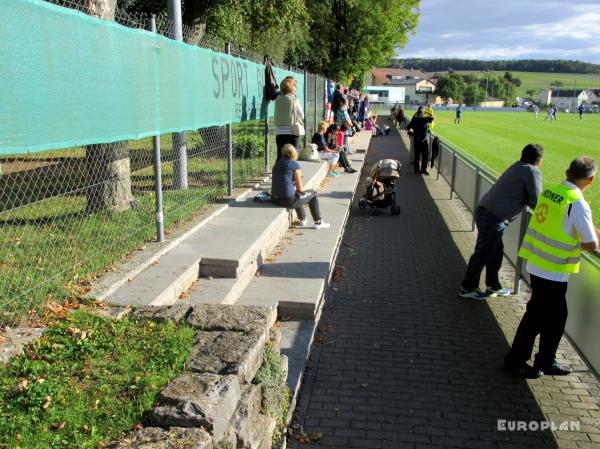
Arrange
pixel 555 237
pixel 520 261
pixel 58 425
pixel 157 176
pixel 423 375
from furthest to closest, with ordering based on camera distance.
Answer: pixel 520 261
pixel 157 176
pixel 423 375
pixel 555 237
pixel 58 425

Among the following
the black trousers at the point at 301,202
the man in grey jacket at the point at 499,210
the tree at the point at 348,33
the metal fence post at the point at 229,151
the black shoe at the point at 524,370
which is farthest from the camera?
the tree at the point at 348,33

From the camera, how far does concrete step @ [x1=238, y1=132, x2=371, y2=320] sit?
581 cm

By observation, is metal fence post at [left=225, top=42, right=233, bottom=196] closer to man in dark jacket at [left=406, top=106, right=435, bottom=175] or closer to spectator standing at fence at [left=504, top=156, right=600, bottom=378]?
spectator standing at fence at [left=504, top=156, right=600, bottom=378]

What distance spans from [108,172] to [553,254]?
5.33 m

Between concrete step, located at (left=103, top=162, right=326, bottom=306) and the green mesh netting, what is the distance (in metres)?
1.36

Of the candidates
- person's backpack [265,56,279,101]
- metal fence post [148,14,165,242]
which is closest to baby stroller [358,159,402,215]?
person's backpack [265,56,279,101]

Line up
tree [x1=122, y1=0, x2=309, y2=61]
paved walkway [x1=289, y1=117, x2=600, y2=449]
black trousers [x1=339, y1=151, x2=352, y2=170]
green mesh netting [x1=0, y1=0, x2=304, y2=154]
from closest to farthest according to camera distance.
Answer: green mesh netting [x1=0, y1=0, x2=304, y2=154] < paved walkway [x1=289, y1=117, x2=600, y2=449] < tree [x1=122, y1=0, x2=309, y2=61] < black trousers [x1=339, y1=151, x2=352, y2=170]

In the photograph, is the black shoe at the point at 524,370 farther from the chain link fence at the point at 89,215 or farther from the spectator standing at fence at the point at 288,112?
the spectator standing at fence at the point at 288,112

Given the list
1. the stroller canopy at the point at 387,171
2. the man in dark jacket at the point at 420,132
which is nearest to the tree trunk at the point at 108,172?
the stroller canopy at the point at 387,171

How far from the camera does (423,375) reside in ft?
16.4

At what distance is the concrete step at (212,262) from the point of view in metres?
5.11

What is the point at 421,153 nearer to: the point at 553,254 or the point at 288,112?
the point at 288,112

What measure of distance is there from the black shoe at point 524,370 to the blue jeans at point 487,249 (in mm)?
1782

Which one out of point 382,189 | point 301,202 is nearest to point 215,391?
point 301,202
